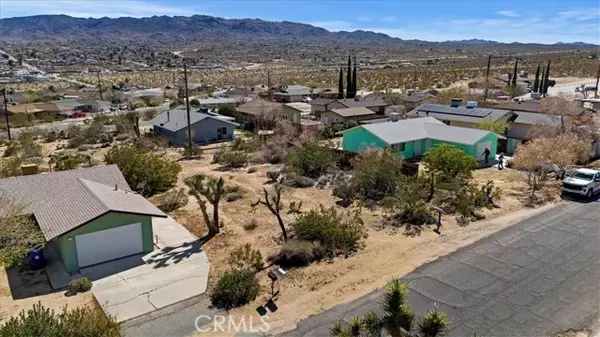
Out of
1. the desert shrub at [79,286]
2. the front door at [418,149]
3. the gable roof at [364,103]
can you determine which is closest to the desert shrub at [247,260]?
the desert shrub at [79,286]

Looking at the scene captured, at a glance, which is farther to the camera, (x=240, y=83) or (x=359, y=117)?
(x=240, y=83)

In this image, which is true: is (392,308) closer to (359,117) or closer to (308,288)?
(308,288)

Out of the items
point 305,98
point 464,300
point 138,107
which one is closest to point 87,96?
point 138,107

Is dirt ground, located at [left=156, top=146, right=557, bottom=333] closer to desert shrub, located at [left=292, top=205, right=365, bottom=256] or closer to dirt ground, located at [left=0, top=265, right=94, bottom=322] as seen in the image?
desert shrub, located at [left=292, top=205, right=365, bottom=256]

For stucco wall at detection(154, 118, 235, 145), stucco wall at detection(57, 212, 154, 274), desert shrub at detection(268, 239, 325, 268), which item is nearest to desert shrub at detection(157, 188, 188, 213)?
stucco wall at detection(57, 212, 154, 274)

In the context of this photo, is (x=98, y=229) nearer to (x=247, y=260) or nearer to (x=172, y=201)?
(x=247, y=260)

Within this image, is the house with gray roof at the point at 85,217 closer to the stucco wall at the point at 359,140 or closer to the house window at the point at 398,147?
the stucco wall at the point at 359,140
